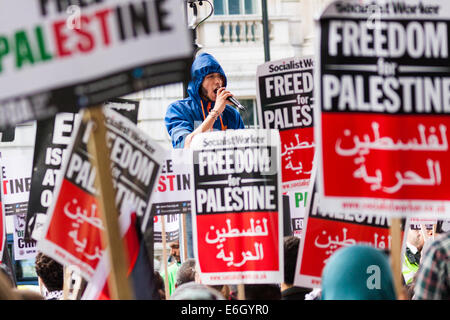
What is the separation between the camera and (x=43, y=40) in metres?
3.67

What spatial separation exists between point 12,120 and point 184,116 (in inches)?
179

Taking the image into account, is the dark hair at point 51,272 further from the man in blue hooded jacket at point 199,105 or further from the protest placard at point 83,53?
the protest placard at point 83,53

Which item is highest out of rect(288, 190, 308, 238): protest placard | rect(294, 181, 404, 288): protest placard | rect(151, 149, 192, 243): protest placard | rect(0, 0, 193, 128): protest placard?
rect(0, 0, 193, 128): protest placard

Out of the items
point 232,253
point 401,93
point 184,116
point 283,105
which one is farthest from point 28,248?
point 401,93

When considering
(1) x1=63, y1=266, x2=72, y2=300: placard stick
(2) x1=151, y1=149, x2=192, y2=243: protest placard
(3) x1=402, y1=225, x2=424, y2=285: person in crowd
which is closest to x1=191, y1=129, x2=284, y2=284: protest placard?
(1) x1=63, y1=266, x2=72, y2=300: placard stick

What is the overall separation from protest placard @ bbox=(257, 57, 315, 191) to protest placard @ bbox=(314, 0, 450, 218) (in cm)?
313

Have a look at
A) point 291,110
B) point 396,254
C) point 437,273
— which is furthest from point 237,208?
point 437,273

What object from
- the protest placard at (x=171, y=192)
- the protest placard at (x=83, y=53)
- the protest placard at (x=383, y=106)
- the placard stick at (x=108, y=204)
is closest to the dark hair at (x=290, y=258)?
the protest placard at (x=383, y=106)

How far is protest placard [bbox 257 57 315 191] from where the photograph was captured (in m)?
7.52

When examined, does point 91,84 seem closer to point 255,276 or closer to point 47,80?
point 47,80

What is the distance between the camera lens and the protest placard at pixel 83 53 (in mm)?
3592

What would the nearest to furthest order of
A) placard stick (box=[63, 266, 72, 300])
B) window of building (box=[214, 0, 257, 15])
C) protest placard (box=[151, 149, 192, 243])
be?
placard stick (box=[63, 266, 72, 300]) < protest placard (box=[151, 149, 192, 243]) < window of building (box=[214, 0, 257, 15])

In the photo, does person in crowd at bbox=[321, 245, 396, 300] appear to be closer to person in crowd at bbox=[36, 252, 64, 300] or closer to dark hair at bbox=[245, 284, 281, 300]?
dark hair at bbox=[245, 284, 281, 300]

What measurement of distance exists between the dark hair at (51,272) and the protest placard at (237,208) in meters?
0.89
